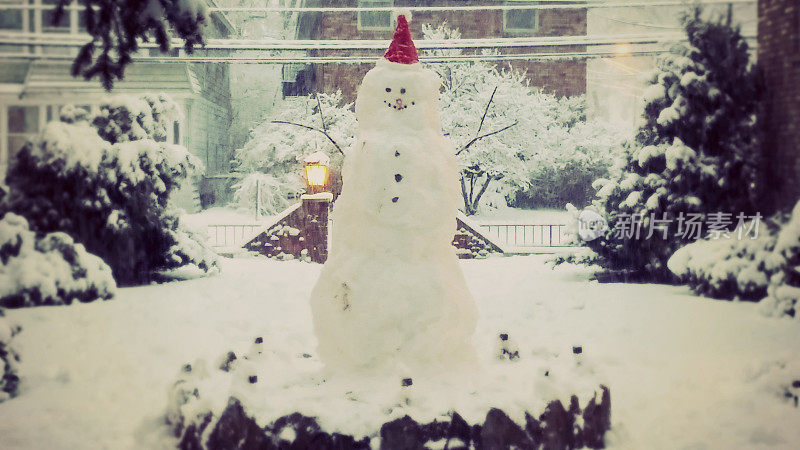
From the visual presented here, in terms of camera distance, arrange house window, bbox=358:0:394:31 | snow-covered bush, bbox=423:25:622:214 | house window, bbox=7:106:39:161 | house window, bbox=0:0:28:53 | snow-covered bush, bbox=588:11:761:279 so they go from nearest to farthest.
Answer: snow-covered bush, bbox=588:11:761:279 → house window, bbox=0:0:28:53 → house window, bbox=7:106:39:161 → snow-covered bush, bbox=423:25:622:214 → house window, bbox=358:0:394:31

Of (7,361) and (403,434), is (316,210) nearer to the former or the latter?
(7,361)

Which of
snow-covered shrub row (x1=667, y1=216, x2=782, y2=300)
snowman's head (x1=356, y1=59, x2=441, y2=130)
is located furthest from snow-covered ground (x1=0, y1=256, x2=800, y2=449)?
snowman's head (x1=356, y1=59, x2=441, y2=130)

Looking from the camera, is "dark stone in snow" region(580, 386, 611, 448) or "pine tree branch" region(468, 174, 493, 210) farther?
"pine tree branch" region(468, 174, 493, 210)

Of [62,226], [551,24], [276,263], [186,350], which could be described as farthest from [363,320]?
[551,24]

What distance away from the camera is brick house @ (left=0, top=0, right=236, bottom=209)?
1744 centimetres

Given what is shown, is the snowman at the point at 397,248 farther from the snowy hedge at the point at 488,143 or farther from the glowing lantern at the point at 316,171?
the snowy hedge at the point at 488,143

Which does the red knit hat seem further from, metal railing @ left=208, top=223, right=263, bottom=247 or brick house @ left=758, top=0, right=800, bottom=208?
metal railing @ left=208, top=223, right=263, bottom=247

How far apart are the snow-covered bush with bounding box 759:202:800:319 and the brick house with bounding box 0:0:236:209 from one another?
13.9 meters

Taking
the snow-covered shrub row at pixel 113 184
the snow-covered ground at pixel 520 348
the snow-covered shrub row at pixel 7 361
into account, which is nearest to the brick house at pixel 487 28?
the snow-covered shrub row at pixel 113 184

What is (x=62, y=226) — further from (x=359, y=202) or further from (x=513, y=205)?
(x=513, y=205)

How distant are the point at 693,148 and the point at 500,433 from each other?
8.33 meters

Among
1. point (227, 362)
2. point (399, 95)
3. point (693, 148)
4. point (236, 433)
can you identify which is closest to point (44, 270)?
point (227, 362)

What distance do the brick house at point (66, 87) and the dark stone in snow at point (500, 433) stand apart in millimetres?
14298

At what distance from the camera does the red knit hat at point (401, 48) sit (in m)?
4.50
